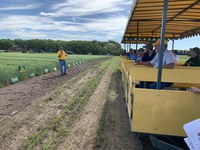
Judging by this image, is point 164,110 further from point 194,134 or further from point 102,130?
point 102,130

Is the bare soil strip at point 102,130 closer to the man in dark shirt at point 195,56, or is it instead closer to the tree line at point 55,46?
the man in dark shirt at point 195,56

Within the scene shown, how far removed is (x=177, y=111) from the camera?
3.62 meters

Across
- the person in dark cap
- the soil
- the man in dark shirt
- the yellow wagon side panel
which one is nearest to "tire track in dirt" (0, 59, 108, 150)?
the soil

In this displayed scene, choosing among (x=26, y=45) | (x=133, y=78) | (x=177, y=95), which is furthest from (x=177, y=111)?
(x=26, y=45)

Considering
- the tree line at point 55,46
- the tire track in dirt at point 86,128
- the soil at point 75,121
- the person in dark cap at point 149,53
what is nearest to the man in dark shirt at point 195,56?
the person in dark cap at point 149,53

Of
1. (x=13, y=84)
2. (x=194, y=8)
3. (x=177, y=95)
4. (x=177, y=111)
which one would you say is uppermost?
(x=194, y=8)

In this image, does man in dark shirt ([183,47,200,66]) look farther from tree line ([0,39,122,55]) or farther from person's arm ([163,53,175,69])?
tree line ([0,39,122,55])

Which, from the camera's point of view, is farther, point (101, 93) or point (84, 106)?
point (101, 93)

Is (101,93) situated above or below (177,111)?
below

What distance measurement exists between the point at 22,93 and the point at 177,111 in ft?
22.8

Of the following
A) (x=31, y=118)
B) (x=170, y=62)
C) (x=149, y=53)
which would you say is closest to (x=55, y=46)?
(x=149, y=53)

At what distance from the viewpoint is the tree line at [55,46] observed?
99625mm

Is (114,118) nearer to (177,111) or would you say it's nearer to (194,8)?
(177,111)

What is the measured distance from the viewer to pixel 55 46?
356 ft
